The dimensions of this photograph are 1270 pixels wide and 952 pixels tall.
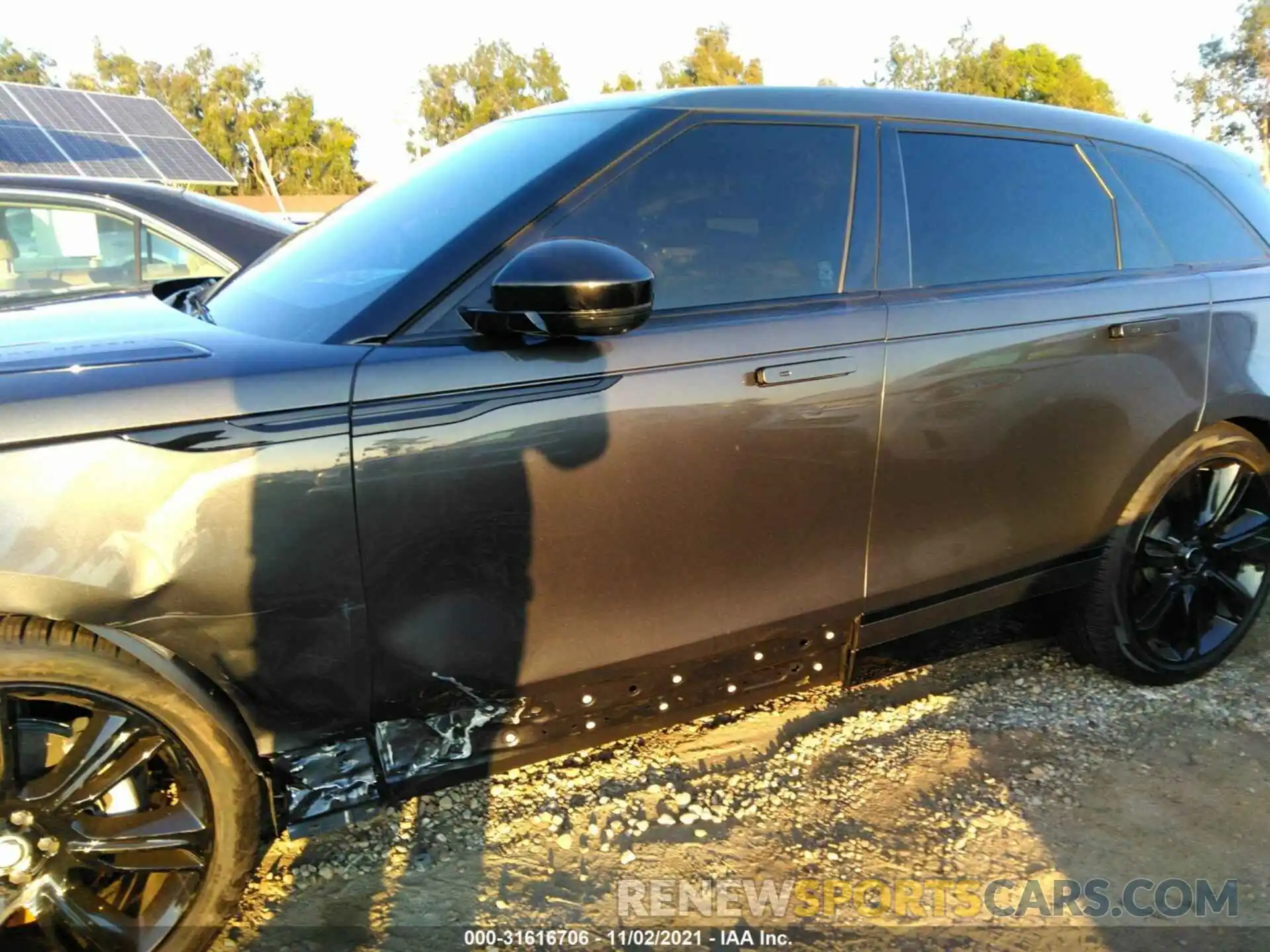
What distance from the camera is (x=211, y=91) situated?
54.4 m

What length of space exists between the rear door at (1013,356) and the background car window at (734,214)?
19 centimetres

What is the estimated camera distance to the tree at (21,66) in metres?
56.1

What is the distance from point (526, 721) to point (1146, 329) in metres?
2.12

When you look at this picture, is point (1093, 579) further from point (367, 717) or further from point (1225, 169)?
point (367, 717)

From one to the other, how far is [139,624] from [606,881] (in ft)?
4.12

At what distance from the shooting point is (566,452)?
6.58 ft

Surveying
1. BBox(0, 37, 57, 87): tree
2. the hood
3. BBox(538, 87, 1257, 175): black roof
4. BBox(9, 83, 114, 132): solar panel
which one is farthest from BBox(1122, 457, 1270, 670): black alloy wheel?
BBox(0, 37, 57, 87): tree

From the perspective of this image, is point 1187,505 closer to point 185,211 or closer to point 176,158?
point 185,211

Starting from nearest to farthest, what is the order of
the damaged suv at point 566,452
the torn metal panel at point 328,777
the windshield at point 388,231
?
the damaged suv at point 566,452 → the torn metal panel at point 328,777 → the windshield at point 388,231

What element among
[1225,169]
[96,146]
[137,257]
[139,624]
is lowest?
[139,624]

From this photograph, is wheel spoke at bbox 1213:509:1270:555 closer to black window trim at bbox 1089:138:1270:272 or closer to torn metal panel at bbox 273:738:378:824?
black window trim at bbox 1089:138:1270:272

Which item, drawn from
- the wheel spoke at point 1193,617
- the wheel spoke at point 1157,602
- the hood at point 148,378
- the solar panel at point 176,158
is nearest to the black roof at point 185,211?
the hood at point 148,378

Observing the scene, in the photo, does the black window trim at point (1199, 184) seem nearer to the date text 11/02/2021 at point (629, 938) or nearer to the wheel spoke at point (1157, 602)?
the wheel spoke at point (1157, 602)

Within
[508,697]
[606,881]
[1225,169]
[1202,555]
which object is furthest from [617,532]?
[1225,169]
